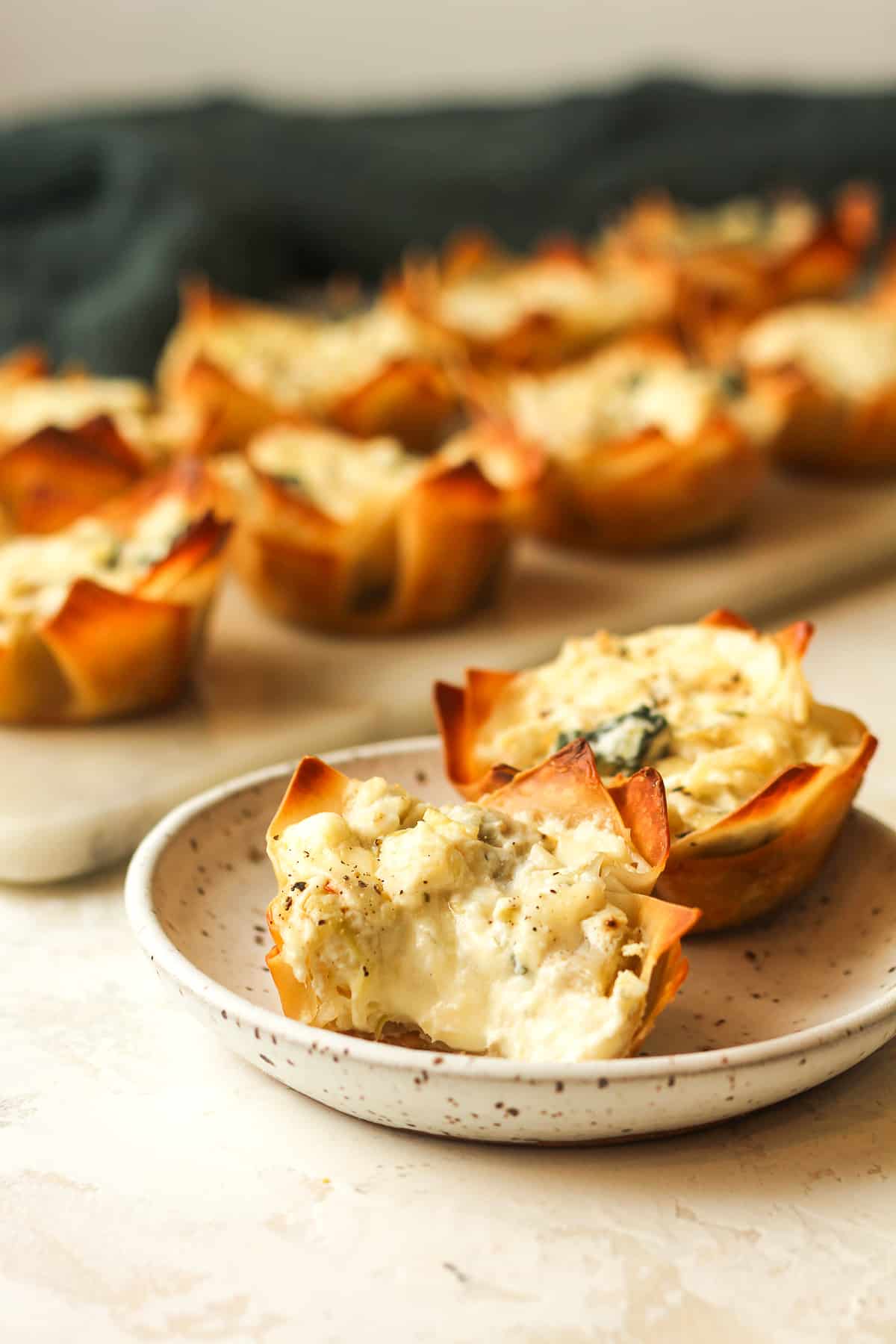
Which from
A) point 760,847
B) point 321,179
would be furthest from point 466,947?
point 321,179

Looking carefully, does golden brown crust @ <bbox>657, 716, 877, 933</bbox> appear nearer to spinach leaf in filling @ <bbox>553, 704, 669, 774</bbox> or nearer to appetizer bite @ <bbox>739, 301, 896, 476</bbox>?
spinach leaf in filling @ <bbox>553, 704, 669, 774</bbox>

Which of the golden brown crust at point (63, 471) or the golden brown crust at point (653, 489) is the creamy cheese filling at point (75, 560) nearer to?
the golden brown crust at point (63, 471)

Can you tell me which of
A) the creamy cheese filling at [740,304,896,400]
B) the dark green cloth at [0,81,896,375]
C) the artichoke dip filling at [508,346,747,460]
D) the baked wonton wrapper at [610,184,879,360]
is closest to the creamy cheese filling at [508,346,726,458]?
the artichoke dip filling at [508,346,747,460]

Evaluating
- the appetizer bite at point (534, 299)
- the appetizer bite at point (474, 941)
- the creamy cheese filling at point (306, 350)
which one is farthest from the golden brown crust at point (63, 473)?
the appetizer bite at point (474, 941)

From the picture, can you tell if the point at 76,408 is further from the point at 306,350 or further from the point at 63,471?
the point at 306,350

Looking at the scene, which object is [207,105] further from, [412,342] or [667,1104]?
[667,1104]

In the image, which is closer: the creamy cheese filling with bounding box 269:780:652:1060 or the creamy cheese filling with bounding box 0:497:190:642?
the creamy cheese filling with bounding box 269:780:652:1060
